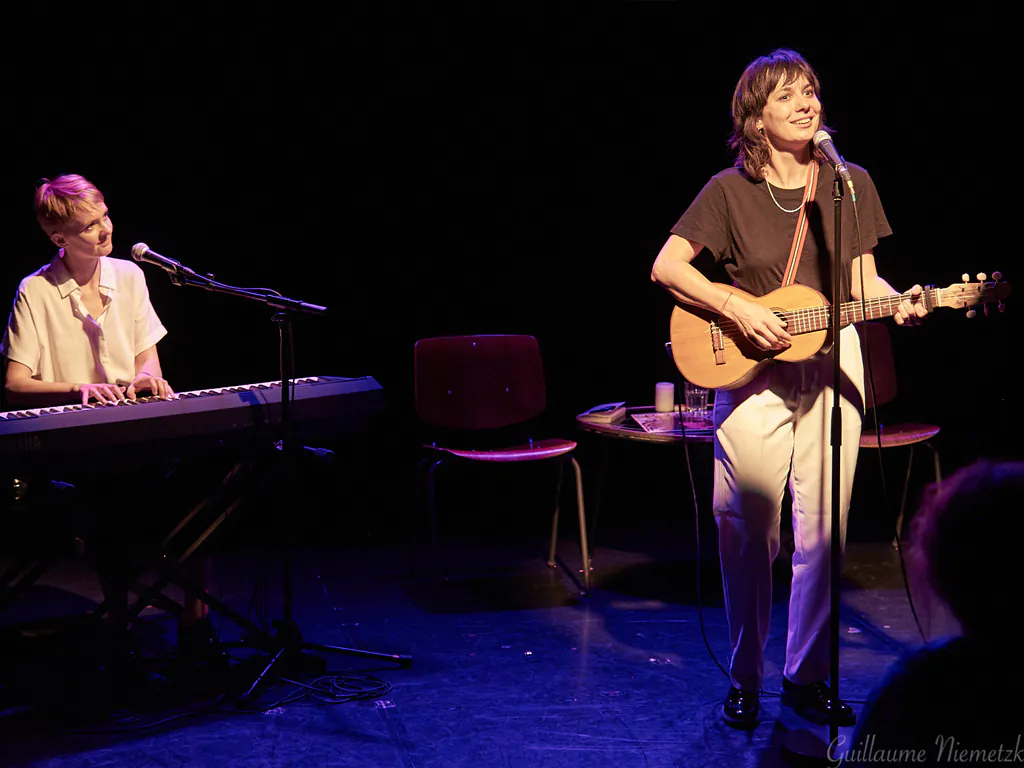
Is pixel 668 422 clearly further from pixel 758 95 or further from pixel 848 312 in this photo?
pixel 758 95

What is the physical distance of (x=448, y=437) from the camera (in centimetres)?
566

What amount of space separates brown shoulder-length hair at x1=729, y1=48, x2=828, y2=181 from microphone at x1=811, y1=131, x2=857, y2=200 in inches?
11.5

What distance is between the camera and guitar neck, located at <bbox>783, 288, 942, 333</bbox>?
2.63m

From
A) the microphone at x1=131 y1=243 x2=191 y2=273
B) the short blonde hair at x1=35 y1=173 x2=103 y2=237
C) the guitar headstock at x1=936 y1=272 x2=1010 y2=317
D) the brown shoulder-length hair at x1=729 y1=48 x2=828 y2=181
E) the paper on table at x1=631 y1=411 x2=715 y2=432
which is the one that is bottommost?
the paper on table at x1=631 y1=411 x2=715 y2=432

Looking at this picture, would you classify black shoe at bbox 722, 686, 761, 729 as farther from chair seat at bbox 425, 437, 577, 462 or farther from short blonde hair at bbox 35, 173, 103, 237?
short blonde hair at bbox 35, 173, 103, 237

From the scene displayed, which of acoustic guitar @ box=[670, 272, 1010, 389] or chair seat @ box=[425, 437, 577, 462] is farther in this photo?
chair seat @ box=[425, 437, 577, 462]

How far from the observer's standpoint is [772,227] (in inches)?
110

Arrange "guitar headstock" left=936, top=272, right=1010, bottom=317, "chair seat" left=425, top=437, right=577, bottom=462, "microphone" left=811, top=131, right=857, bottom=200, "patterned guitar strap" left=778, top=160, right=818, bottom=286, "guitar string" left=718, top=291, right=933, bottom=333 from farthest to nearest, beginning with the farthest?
1. "chair seat" left=425, top=437, right=577, bottom=462
2. "patterned guitar strap" left=778, top=160, right=818, bottom=286
3. "guitar string" left=718, top=291, right=933, bottom=333
4. "guitar headstock" left=936, top=272, right=1010, bottom=317
5. "microphone" left=811, top=131, right=857, bottom=200

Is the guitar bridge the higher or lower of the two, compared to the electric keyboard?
higher

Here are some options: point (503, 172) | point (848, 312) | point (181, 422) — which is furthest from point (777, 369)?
point (503, 172)

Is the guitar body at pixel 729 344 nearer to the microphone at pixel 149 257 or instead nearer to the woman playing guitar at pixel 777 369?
the woman playing guitar at pixel 777 369

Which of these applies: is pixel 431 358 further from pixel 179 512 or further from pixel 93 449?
pixel 93 449

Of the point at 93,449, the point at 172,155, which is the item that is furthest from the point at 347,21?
the point at 93,449

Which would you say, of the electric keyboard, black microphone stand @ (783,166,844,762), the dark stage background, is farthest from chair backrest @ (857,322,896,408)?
the electric keyboard
